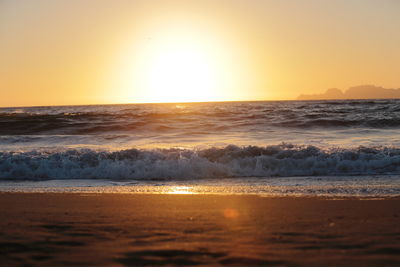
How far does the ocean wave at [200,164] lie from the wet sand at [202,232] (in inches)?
160

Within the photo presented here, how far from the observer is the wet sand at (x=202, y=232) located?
11.1ft

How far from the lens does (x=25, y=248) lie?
3.67 meters

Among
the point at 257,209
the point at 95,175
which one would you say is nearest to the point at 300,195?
the point at 257,209

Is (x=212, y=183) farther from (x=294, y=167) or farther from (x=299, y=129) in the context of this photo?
(x=299, y=129)

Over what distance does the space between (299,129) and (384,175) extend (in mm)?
10259

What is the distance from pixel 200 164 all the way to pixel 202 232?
20.5 ft

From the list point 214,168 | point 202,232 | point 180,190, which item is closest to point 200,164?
point 214,168

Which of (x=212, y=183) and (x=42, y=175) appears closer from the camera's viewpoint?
(x=212, y=183)

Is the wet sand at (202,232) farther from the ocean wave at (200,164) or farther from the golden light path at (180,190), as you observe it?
the ocean wave at (200,164)

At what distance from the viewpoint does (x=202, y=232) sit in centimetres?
409

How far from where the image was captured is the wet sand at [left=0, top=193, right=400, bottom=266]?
11.1 ft

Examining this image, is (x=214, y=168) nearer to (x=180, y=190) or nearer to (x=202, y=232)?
(x=180, y=190)

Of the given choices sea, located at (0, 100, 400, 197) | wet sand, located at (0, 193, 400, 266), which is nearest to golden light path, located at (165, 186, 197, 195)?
sea, located at (0, 100, 400, 197)

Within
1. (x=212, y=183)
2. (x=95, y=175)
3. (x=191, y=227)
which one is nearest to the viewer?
(x=191, y=227)
